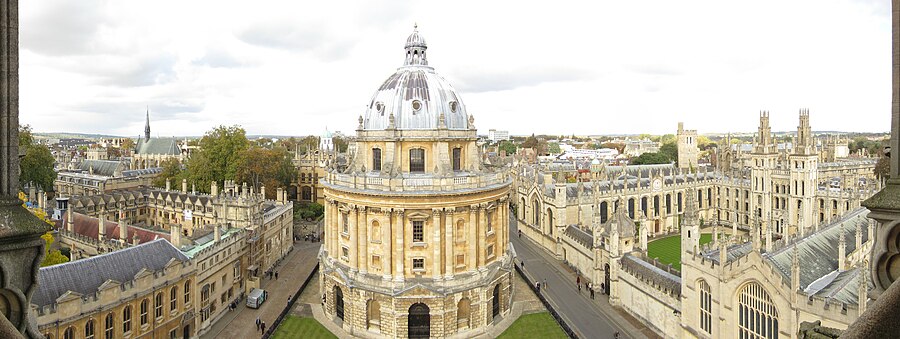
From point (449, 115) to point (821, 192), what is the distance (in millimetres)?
43096

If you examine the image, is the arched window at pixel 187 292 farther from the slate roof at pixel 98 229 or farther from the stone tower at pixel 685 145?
the stone tower at pixel 685 145

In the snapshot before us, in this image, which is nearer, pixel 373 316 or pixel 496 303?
pixel 373 316

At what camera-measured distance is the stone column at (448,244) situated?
2886cm

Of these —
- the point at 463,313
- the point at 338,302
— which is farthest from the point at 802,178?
the point at 338,302

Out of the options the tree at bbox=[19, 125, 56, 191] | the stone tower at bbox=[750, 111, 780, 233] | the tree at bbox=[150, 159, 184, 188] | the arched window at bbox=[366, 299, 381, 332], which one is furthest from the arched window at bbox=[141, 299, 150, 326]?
the stone tower at bbox=[750, 111, 780, 233]

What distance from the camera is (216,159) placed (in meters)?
60.0

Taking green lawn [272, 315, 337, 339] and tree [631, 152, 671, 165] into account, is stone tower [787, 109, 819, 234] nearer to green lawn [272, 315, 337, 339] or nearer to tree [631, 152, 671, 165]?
→ green lawn [272, 315, 337, 339]

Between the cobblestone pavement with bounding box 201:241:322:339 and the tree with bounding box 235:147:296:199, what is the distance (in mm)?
14296

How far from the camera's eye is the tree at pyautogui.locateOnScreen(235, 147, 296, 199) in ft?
191

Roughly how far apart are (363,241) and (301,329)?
6.57 meters

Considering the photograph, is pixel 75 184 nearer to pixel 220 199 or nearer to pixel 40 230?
pixel 220 199

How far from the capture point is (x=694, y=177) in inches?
2338

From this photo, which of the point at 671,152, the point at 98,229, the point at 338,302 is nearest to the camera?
the point at 338,302

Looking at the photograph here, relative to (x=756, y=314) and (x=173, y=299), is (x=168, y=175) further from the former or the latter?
(x=756, y=314)
